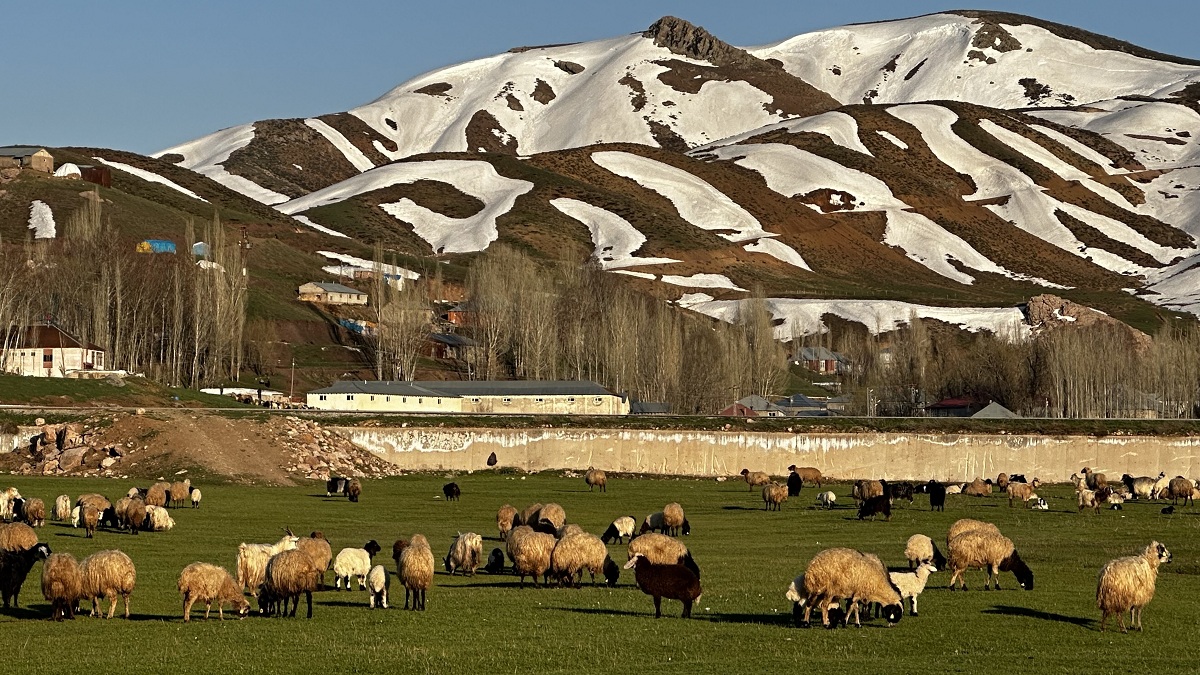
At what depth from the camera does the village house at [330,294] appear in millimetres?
137875

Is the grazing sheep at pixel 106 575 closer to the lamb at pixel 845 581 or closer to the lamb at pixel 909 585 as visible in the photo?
the lamb at pixel 845 581

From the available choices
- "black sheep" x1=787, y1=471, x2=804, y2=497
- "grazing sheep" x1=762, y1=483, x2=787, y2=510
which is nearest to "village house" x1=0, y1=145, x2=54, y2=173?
"black sheep" x1=787, y1=471, x2=804, y2=497

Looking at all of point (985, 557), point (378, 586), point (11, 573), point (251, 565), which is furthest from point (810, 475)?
point (11, 573)

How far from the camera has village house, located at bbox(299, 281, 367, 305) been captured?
138 metres

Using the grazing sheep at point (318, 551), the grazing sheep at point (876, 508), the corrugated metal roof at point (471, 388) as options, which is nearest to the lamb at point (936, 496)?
the grazing sheep at point (876, 508)

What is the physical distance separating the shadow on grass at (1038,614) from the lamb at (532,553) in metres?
8.41

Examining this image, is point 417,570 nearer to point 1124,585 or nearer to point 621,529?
point 1124,585

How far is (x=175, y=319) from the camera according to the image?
10738 centimetres

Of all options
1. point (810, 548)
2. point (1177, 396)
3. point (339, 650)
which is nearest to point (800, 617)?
point (339, 650)

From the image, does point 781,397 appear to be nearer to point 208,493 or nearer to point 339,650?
point 208,493

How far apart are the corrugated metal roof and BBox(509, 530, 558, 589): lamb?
66.6m

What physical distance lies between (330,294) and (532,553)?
372 ft

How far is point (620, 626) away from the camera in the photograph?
23188 millimetres

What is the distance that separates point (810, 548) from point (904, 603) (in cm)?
1234
